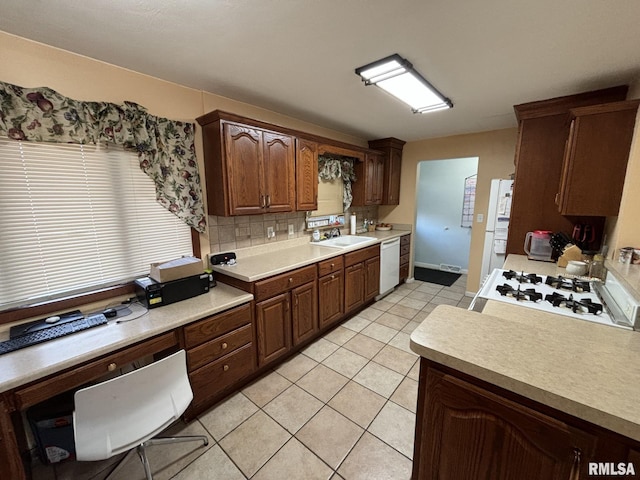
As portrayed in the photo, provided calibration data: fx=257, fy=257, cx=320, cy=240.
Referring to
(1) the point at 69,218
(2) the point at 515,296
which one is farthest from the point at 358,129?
(1) the point at 69,218

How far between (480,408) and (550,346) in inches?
14.5

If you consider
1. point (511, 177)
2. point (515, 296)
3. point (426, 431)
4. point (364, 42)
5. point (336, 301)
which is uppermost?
point (364, 42)

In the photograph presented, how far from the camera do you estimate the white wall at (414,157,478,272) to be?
15.8 feet

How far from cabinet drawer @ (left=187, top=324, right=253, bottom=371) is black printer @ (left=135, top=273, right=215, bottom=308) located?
1.27ft

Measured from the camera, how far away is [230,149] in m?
2.11

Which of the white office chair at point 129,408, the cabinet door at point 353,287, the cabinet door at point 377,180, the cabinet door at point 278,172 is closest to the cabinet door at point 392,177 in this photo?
the cabinet door at point 377,180

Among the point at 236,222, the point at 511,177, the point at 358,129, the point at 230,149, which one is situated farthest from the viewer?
the point at 358,129

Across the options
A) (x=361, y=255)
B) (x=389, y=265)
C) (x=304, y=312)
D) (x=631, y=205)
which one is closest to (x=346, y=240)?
(x=361, y=255)

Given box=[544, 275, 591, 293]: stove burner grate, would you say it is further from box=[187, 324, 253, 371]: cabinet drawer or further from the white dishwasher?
box=[187, 324, 253, 371]: cabinet drawer

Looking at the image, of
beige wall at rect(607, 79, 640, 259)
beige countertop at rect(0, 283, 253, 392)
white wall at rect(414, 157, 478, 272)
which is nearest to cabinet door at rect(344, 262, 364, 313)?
beige countertop at rect(0, 283, 253, 392)

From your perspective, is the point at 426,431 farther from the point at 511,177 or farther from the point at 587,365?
the point at 511,177

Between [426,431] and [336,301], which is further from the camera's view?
[336,301]

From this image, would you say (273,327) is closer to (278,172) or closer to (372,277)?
(278,172)

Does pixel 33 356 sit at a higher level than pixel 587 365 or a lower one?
lower
